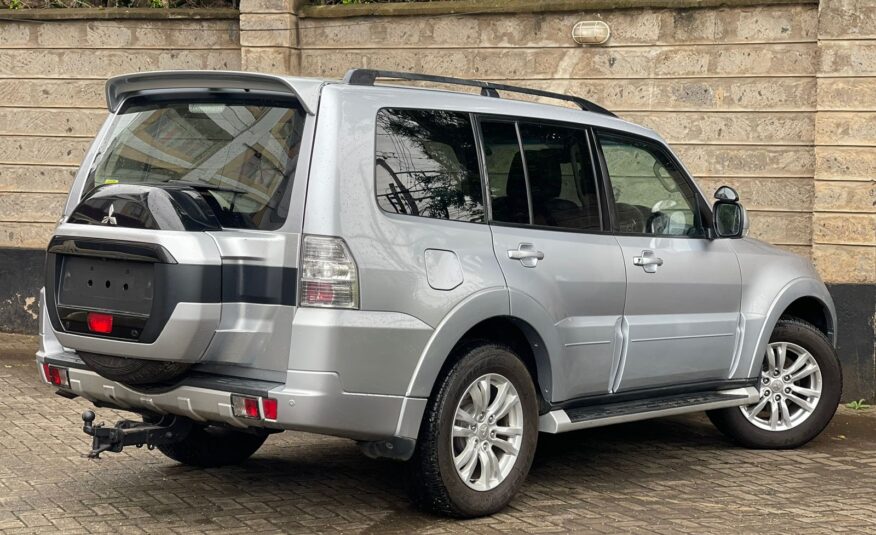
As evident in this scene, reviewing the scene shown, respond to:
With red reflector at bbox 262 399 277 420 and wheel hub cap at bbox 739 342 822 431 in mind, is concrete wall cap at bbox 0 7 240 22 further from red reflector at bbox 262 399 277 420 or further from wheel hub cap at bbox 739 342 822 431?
red reflector at bbox 262 399 277 420

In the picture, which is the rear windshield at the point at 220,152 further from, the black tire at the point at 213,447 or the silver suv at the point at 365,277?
the black tire at the point at 213,447

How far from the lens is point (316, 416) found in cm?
518

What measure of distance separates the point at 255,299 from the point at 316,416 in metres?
0.55

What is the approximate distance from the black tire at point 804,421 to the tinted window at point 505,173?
236cm

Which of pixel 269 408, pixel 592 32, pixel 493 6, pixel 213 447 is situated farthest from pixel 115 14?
pixel 269 408

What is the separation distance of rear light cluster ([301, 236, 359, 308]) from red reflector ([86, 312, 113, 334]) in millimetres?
828

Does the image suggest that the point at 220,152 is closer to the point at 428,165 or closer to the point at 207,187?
the point at 207,187

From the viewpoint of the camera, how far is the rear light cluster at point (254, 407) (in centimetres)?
516

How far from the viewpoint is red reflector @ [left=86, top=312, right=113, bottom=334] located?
5.33 metres

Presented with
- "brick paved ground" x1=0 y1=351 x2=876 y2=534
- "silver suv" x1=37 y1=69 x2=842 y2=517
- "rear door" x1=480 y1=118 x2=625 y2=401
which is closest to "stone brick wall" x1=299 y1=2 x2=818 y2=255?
"brick paved ground" x1=0 y1=351 x2=876 y2=534

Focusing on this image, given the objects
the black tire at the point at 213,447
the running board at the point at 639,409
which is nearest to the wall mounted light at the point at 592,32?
the running board at the point at 639,409

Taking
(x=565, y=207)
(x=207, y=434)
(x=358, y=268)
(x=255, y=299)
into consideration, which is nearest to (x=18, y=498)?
(x=207, y=434)

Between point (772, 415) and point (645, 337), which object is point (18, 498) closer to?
point (645, 337)

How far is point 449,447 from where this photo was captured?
5645 millimetres
